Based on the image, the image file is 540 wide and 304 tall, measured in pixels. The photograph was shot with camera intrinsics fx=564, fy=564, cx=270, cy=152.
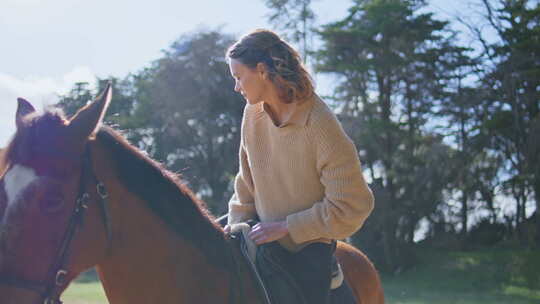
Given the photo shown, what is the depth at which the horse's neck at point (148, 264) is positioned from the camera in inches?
97.4

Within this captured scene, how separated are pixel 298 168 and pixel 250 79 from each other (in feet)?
1.76

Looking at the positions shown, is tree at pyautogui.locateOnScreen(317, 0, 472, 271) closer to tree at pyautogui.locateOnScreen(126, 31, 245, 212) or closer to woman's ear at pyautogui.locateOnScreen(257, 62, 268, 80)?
tree at pyautogui.locateOnScreen(126, 31, 245, 212)

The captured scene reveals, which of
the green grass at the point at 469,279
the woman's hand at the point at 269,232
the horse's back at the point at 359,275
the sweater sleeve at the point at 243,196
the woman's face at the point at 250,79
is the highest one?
the woman's face at the point at 250,79

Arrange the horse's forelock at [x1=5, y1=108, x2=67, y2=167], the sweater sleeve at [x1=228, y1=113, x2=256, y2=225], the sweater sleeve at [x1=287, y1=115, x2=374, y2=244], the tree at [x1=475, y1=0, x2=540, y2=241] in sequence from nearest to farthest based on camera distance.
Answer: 1. the horse's forelock at [x1=5, y1=108, x2=67, y2=167]
2. the sweater sleeve at [x1=287, y1=115, x2=374, y2=244]
3. the sweater sleeve at [x1=228, y1=113, x2=256, y2=225]
4. the tree at [x1=475, y1=0, x2=540, y2=241]

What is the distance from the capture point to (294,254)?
A: 305cm

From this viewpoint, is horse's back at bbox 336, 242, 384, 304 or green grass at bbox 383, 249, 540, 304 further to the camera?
green grass at bbox 383, 249, 540, 304

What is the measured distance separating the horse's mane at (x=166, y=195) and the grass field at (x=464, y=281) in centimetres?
1400

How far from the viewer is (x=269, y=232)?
117 inches

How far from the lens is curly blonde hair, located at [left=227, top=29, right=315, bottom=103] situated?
9.63 feet

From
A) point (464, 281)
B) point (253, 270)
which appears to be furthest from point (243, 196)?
point (464, 281)

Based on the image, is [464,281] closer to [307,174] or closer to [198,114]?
[198,114]

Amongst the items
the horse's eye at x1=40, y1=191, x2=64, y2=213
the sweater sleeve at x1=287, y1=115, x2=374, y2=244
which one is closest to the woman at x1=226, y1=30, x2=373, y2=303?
the sweater sleeve at x1=287, y1=115, x2=374, y2=244

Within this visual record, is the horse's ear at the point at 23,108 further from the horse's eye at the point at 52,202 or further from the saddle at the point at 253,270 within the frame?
the saddle at the point at 253,270

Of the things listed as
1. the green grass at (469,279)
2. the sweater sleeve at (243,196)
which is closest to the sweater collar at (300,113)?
the sweater sleeve at (243,196)
